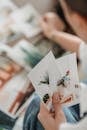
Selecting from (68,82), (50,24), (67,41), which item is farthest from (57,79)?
(50,24)

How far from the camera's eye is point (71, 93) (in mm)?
764

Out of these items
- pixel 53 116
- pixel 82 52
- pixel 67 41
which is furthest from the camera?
pixel 67 41

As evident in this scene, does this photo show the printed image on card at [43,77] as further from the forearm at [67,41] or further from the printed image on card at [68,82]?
the forearm at [67,41]

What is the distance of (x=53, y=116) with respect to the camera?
0.77 metres

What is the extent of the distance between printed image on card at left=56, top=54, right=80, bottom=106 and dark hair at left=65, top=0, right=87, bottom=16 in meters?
0.59

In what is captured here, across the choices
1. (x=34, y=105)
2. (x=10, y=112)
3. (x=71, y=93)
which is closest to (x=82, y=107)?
(x=71, y=93)

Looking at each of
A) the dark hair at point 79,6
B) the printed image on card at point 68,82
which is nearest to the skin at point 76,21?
the dark hair at point 79,6

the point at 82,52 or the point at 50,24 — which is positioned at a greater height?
the point at 50,24

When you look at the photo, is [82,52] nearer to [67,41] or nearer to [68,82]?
[67,41]

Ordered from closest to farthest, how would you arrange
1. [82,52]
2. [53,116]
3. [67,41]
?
[53,116] → [82,52] → [67,41]

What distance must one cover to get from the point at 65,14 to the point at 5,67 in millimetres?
410

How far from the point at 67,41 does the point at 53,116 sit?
602mm

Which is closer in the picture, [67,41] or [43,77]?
[43,77]

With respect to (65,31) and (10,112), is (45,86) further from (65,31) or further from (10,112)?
(65,31)
